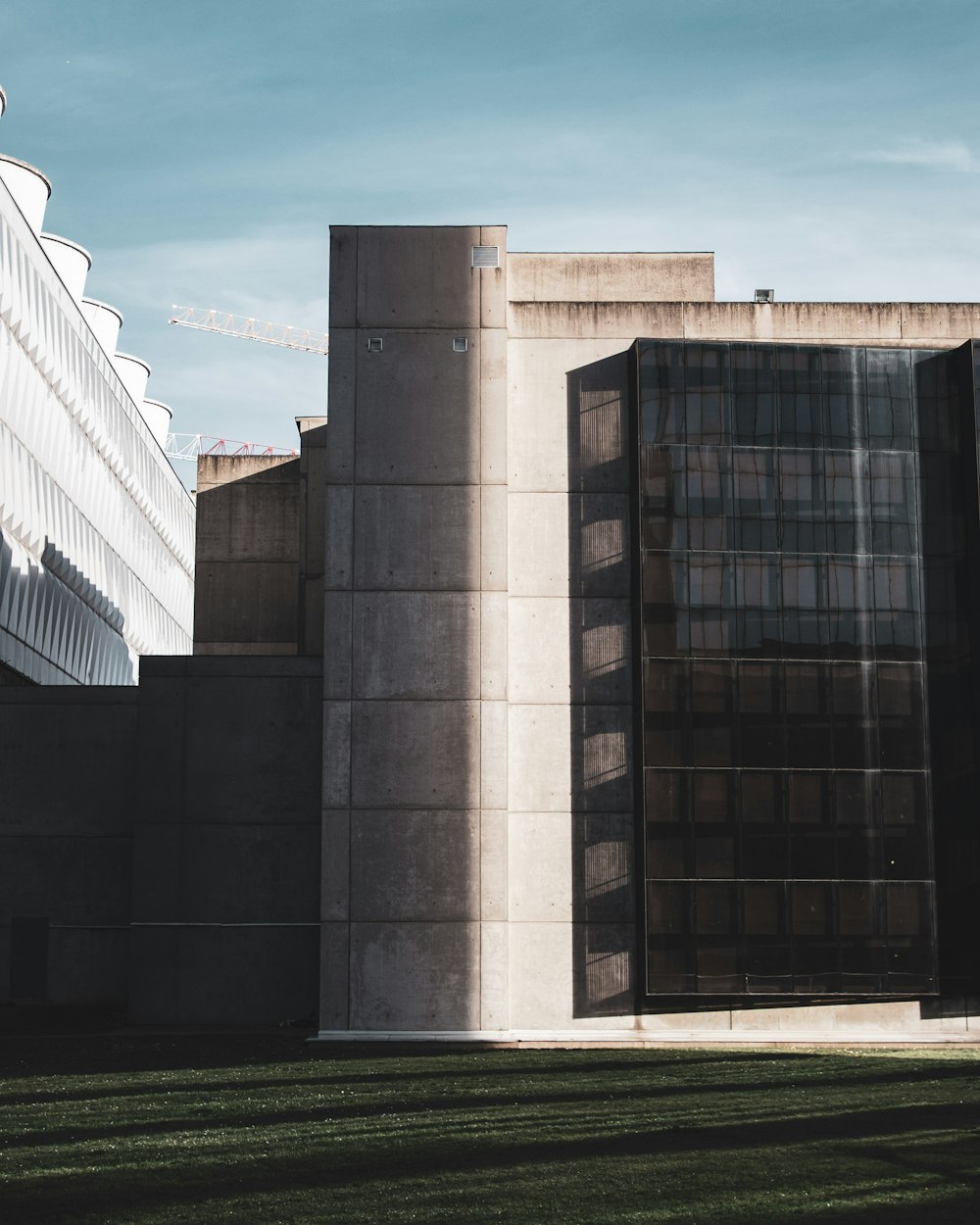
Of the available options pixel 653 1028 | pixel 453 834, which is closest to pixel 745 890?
pixel 653 1028

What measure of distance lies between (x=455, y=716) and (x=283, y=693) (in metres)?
5.02

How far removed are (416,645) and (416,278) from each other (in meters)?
8.60

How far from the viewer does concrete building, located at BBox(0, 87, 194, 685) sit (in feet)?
193

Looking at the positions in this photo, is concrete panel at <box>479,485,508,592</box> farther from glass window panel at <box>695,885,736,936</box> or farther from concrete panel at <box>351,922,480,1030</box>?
glass window panel at <box>695,885,736,936</box>

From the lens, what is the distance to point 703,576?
119ft

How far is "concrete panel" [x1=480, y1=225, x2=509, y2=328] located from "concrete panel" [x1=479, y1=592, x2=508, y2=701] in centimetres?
646

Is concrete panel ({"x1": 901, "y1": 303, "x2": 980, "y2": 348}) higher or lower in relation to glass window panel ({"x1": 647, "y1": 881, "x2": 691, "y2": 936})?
higher

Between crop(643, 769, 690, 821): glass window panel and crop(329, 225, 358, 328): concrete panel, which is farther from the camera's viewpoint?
crop(329, 225, 358, 328): concrete panel

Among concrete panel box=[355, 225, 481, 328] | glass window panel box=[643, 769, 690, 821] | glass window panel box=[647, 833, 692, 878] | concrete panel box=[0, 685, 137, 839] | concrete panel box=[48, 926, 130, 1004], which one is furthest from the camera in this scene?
concrete panel box=[0, 685, 137, 839]

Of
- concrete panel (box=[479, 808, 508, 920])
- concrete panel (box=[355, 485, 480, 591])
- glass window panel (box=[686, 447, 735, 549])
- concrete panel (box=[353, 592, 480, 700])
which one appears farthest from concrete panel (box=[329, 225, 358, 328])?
concrete panel (box=[479, 808, 508, 920])

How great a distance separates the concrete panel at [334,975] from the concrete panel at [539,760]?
4743 millimetres

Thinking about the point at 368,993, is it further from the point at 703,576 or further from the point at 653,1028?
the point at 703,576

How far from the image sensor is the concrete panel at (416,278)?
37.0m

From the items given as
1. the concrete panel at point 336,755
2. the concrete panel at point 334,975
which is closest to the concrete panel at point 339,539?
the concrete panel at point 336,755
